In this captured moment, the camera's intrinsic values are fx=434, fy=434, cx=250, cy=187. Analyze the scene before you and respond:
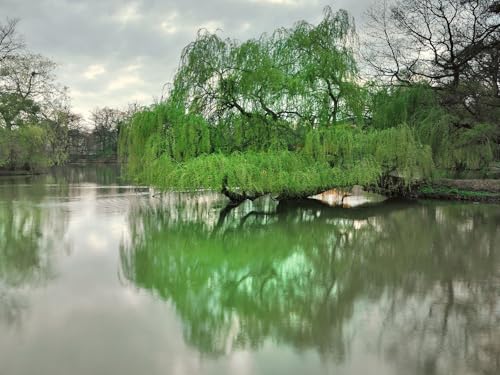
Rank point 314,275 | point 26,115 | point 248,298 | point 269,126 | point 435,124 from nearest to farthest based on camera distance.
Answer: point 248,298, point 314,275, point 269,126, point 435,124, point 26,115

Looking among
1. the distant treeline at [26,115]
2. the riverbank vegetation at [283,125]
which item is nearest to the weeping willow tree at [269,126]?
the riverbank vegetation at [283,125]

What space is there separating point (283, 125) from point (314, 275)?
7.91m

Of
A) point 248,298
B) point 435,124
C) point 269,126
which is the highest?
point 435,124

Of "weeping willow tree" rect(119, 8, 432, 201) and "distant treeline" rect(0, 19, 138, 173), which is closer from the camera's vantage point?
"weeping willow tree" rect(119, 8, 432, 201)

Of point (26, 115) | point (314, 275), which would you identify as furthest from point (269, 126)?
point (26, 115)

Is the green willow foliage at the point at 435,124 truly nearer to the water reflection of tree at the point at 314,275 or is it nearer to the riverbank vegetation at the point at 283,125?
the riverbank vegetation at the point at 283,125

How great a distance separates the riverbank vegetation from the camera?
11469mm

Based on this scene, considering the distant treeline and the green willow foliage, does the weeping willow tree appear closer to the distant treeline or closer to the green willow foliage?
the green willow foliage

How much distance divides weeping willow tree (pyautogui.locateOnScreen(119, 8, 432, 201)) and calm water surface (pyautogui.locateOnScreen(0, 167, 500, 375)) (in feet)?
6.14

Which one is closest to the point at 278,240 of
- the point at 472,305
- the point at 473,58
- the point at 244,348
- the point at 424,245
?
the point at 424,245

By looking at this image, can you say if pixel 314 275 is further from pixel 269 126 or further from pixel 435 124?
pixel 435 124

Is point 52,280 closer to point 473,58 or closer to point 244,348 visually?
point 244,348

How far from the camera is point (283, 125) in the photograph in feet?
43.6

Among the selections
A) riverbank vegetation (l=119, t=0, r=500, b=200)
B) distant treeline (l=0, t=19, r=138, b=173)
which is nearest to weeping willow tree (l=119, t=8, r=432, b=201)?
riverbank vegetation (l=119, t=0, r=500, b=200)
